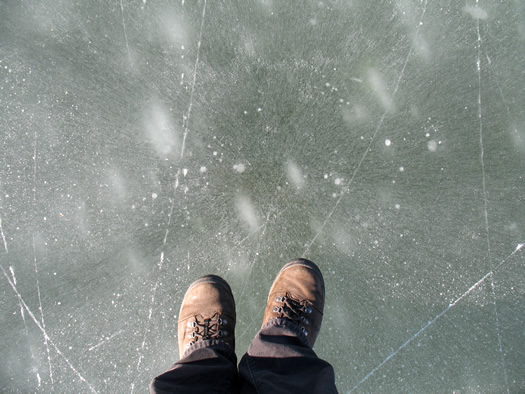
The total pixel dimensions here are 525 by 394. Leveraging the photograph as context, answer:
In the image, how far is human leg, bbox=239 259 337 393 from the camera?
1.54 meters

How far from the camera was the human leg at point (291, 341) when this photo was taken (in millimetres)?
1535

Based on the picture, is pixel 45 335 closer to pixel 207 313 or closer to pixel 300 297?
pixel 207 313

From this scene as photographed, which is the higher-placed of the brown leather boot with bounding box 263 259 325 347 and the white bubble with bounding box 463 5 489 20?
the white bubble with bounding box 463 5 489 20

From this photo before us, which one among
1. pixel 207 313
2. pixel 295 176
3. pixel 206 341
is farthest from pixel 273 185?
pixel 206 341

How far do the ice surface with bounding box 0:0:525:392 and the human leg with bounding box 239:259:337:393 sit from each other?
0.13 metres

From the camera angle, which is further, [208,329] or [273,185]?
[273,185]

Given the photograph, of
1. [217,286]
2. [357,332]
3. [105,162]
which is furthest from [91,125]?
[357,332]

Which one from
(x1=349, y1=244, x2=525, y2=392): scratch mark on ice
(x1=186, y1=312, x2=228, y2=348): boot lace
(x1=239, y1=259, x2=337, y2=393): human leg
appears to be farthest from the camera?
(x1=349, y1=244, x2=525, y2=392): scratch mark on ice

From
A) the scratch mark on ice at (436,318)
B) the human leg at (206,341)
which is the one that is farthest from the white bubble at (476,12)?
the human leg at (206,341)

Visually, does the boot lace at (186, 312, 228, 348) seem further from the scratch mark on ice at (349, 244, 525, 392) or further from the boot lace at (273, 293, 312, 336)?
the scratch mark on ice at (349, 244, 525, 392)

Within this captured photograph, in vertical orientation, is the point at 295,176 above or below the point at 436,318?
above

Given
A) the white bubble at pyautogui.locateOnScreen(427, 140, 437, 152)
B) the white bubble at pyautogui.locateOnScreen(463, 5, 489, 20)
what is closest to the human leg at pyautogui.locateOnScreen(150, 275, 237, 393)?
the white bubble at pyautogui.locateOnScreen(427, 140, 437, 152)

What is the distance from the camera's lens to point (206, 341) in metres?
1.87

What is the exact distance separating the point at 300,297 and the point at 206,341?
57cm
